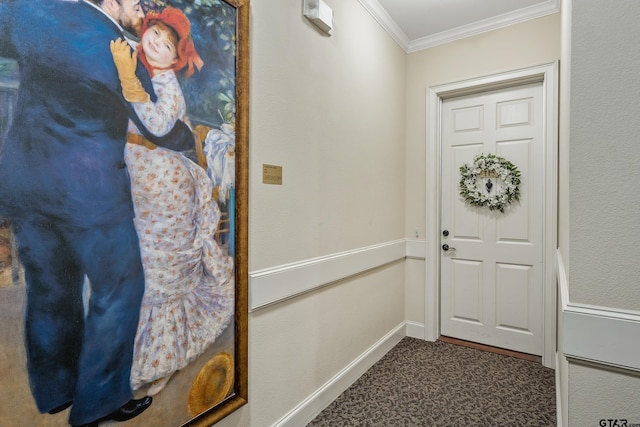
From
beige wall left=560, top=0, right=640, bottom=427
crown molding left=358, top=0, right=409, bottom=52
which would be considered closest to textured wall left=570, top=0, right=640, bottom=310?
beige wall left=560, top=0, right=640, bottom=427

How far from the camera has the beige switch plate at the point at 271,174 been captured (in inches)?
64.1

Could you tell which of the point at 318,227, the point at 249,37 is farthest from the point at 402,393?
the point at 249,37

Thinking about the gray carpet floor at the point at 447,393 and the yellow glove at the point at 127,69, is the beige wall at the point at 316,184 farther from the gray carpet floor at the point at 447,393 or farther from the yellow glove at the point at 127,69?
the yellow glove at the point at 127,69

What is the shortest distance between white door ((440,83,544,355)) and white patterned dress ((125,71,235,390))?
2432mm

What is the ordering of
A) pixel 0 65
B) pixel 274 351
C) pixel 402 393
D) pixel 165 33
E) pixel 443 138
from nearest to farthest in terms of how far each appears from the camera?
pixel 0 65 → pixel 165 33 → pixel 274 351 → pixel 402 393 → pixel 443 138

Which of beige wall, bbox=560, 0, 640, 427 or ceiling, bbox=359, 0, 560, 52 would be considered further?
ceiling, bbox=359, 0, 560, 52

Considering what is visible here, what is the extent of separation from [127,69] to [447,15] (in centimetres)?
261

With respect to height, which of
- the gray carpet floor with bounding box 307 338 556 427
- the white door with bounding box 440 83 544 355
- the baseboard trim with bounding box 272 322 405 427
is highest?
the white door with bounding box 440 83 544 355

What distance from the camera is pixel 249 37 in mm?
1517

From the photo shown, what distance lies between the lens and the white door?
2.80 meters

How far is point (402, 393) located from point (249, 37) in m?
2.29

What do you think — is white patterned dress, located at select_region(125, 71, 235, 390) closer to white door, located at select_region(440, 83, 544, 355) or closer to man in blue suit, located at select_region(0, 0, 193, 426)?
man in blue suit, located at select_region(0, 0, 193, 426)

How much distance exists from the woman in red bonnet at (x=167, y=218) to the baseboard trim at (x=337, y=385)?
0.83 meters

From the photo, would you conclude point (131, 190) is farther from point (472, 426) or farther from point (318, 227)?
point (472, 426)
